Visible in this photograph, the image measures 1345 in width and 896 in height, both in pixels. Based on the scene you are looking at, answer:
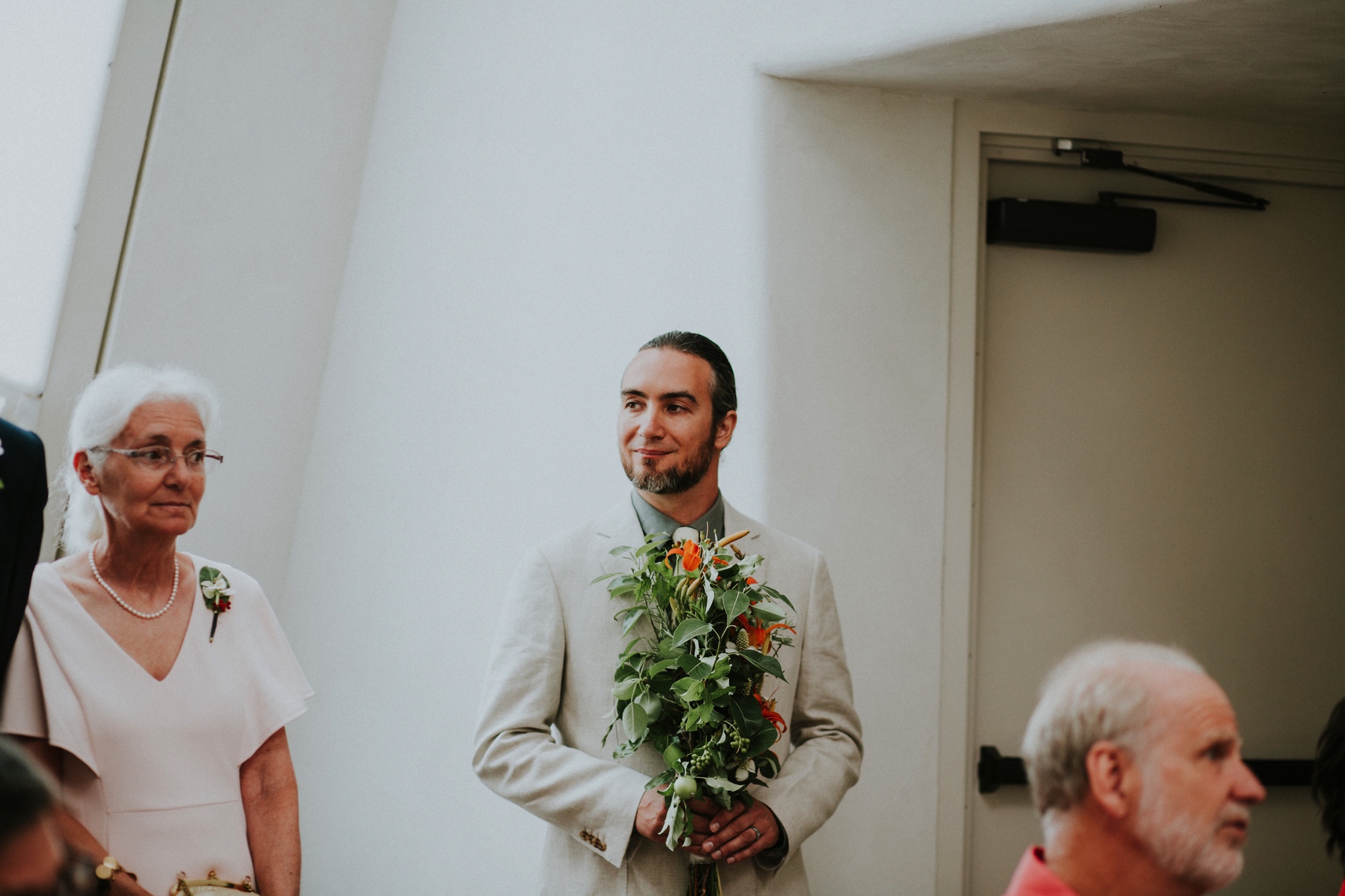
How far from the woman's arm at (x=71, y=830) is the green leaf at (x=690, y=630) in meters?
1.09

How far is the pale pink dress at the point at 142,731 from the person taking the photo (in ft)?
6.94

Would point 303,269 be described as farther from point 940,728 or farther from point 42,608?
point 940,728

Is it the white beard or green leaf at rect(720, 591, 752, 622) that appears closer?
the white beard

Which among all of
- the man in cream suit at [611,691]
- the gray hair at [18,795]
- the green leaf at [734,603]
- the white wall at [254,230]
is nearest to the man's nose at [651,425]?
the man in cream suit at [611,691]

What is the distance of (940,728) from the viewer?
11.0ft

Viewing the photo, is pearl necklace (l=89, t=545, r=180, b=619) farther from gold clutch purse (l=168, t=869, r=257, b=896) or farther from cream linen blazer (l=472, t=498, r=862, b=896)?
cream linen blazer (l=472, t=498, r=862, b=896)

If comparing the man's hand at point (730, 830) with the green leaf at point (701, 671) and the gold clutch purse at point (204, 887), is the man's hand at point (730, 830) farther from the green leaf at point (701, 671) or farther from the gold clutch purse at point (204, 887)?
the gold clutch purse at point (204, 887)

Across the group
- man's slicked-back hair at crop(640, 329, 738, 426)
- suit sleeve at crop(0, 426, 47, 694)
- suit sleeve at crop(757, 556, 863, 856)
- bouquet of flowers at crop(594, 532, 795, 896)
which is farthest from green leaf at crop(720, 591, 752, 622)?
suit sleeve at crop(0, 426, 47, 694)

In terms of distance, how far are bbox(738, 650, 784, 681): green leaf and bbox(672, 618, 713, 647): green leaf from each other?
88mm

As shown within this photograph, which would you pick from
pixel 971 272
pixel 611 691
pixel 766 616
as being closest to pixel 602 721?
pixel 611 691

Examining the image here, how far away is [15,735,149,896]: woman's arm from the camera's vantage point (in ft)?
6.71

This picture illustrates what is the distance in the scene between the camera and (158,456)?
2.34 m

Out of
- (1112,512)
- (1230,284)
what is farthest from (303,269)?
(1230,284)

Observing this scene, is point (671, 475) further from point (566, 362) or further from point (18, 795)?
point (18, 795)
